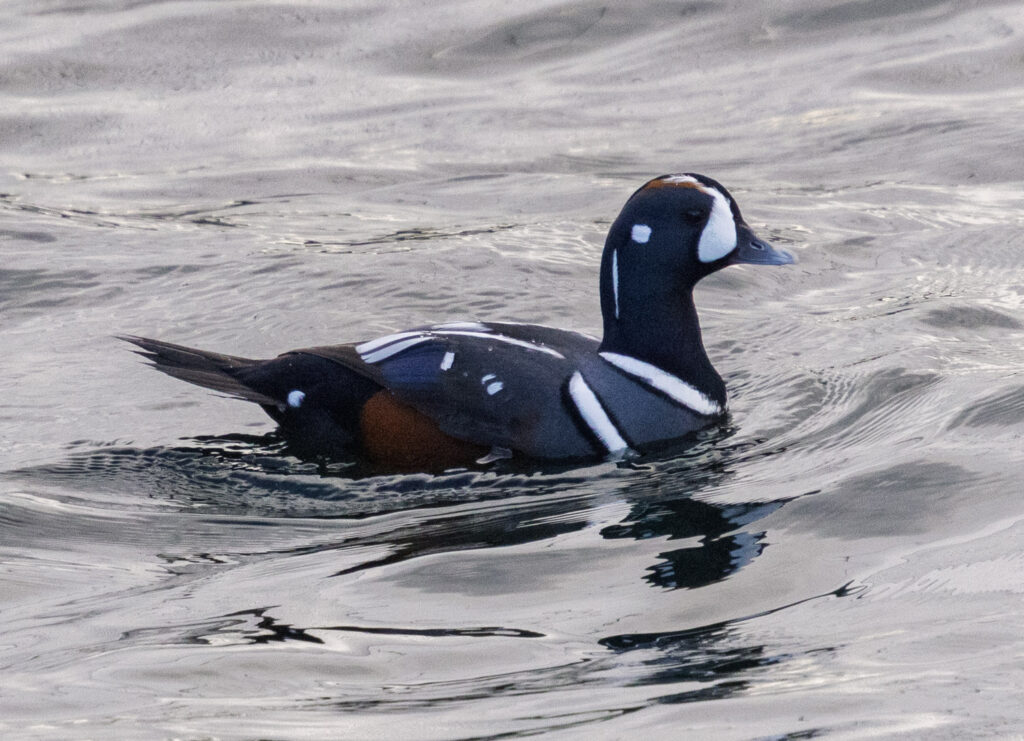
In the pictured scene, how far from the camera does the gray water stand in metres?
3.92

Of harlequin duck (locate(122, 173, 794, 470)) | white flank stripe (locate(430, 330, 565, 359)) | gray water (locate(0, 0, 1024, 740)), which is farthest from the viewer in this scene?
white flank stripe (locate(430, 330, 565, 359))

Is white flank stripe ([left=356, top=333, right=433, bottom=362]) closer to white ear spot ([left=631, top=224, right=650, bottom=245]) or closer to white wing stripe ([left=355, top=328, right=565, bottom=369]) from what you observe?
white wing stripe ([left=355, top=328, right=565, bottom=369])

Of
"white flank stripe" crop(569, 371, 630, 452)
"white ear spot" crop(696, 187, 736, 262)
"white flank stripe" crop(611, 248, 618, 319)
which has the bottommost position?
"white flank stripe" crop(569, 371, 630, 452)

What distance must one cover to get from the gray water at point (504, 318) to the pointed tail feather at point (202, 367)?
1.03 feet

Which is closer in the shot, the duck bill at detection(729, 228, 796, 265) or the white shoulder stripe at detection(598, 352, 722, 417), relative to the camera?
the white shoulder stripe at detection(598, 352, 722, 417)

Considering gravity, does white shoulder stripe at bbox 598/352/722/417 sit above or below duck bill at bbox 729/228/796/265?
below

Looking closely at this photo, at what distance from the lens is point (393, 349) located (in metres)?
6.31

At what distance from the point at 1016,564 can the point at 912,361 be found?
283 cm

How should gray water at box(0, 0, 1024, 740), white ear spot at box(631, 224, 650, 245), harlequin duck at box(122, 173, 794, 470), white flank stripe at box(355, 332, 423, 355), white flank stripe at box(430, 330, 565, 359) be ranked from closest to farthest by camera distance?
gray water at box(0, 0, 1024, 740) < harlequin duck at box(122, 173, 794, 470) < white flank stripe at box(430, 330, 565, 359) < white flank stripe at box(355, 332, 423, 355) < white ear spot at box(631, 224, 650, 245)

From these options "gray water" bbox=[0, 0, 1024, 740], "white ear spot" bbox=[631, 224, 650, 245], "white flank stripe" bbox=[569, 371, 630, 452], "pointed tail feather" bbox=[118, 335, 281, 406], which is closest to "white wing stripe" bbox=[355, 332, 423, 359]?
"pointed tail feather" bbox=[118, 335, 281, 406]

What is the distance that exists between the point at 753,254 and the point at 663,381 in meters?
0.71

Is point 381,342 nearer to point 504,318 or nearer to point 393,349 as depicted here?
point 393,349

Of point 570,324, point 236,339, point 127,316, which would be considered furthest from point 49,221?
point 570,324

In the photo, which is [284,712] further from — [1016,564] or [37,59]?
[37,59]
